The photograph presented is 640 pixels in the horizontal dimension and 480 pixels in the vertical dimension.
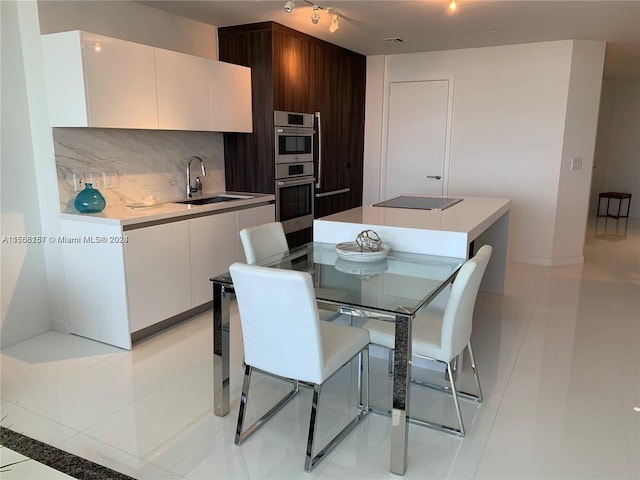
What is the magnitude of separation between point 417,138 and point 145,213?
3651 mm

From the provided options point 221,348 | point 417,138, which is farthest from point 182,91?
point 417,138

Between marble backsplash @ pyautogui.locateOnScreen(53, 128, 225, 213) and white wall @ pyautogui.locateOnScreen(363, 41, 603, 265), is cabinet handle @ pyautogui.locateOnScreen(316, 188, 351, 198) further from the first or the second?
white wall @ pyautogui.locateOnScreen(363, 41, 603, 265)

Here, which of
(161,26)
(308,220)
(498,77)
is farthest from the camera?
(498,77)

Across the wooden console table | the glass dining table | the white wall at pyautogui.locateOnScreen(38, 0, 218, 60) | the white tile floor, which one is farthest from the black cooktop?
the wooden console table

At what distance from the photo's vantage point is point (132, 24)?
358cm

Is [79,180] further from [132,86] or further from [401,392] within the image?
[401,392]

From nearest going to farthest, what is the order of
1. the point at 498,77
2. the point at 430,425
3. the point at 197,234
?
the point at 430,425 → the point at 197,234 → the point at 498,77

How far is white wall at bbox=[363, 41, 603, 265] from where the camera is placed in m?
5.05

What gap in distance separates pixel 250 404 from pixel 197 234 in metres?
1.47

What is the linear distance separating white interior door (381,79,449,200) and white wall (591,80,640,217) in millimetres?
4736

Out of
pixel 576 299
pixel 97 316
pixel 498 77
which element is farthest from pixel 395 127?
pixel 97 316

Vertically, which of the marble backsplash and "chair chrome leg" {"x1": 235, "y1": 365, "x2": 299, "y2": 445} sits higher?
the marble backsplash

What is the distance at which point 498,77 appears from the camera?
5.25 m

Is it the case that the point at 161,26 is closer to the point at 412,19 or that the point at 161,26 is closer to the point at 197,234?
the point at 197,234
